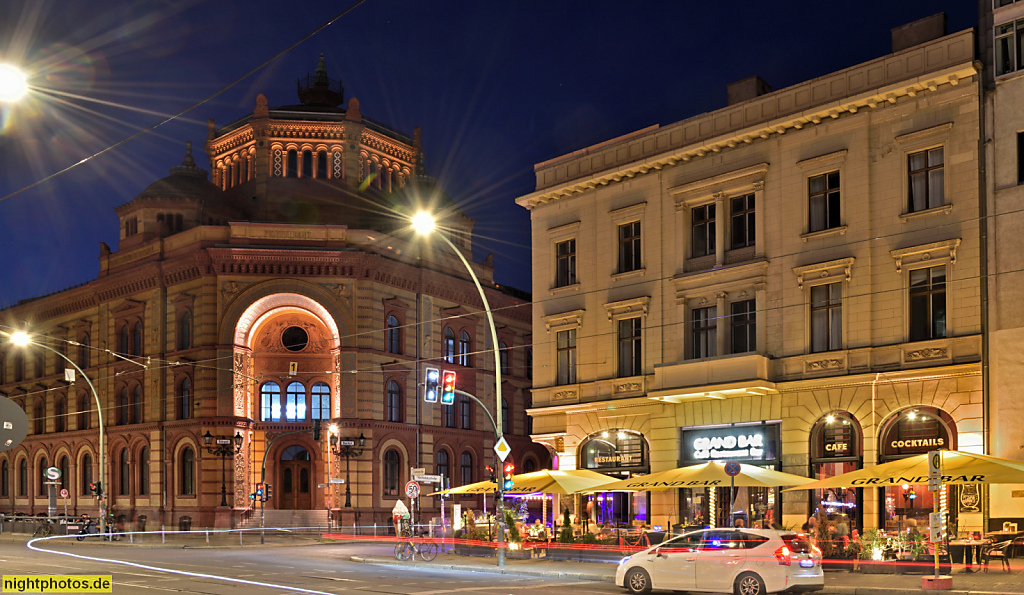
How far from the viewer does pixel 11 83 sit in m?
12.0

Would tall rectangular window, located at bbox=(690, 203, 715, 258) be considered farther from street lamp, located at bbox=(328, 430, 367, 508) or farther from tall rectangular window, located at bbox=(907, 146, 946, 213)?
street lamp, located at bbox=(328, 430, 367, 508)

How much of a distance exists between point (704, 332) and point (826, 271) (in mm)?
4894

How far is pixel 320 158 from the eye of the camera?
6469cm

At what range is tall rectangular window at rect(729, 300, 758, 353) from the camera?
33438 millimetres

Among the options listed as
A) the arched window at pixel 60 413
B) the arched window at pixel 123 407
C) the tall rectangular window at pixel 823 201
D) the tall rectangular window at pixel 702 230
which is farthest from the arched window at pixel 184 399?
the tall rectangular window at pixel 823 201

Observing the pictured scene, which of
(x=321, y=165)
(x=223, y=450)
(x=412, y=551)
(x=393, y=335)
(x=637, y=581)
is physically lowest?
(x=412, y=551)

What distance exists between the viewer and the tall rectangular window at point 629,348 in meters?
36.6

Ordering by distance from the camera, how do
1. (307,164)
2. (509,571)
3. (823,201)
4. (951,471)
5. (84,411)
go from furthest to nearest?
(84,411), (307,164), (823,201), (509,571), (951,471)

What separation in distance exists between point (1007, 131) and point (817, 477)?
11366mm

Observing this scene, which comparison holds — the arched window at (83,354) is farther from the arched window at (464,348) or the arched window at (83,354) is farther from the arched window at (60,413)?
the arched window at (464,348)

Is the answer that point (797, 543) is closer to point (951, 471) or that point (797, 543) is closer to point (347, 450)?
point (951, 471)

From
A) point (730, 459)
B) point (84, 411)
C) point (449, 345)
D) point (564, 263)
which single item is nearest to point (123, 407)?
point (84, 411)

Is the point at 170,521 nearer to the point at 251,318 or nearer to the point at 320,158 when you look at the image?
the point at 251,318

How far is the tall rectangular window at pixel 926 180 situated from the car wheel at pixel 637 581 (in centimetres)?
1426
